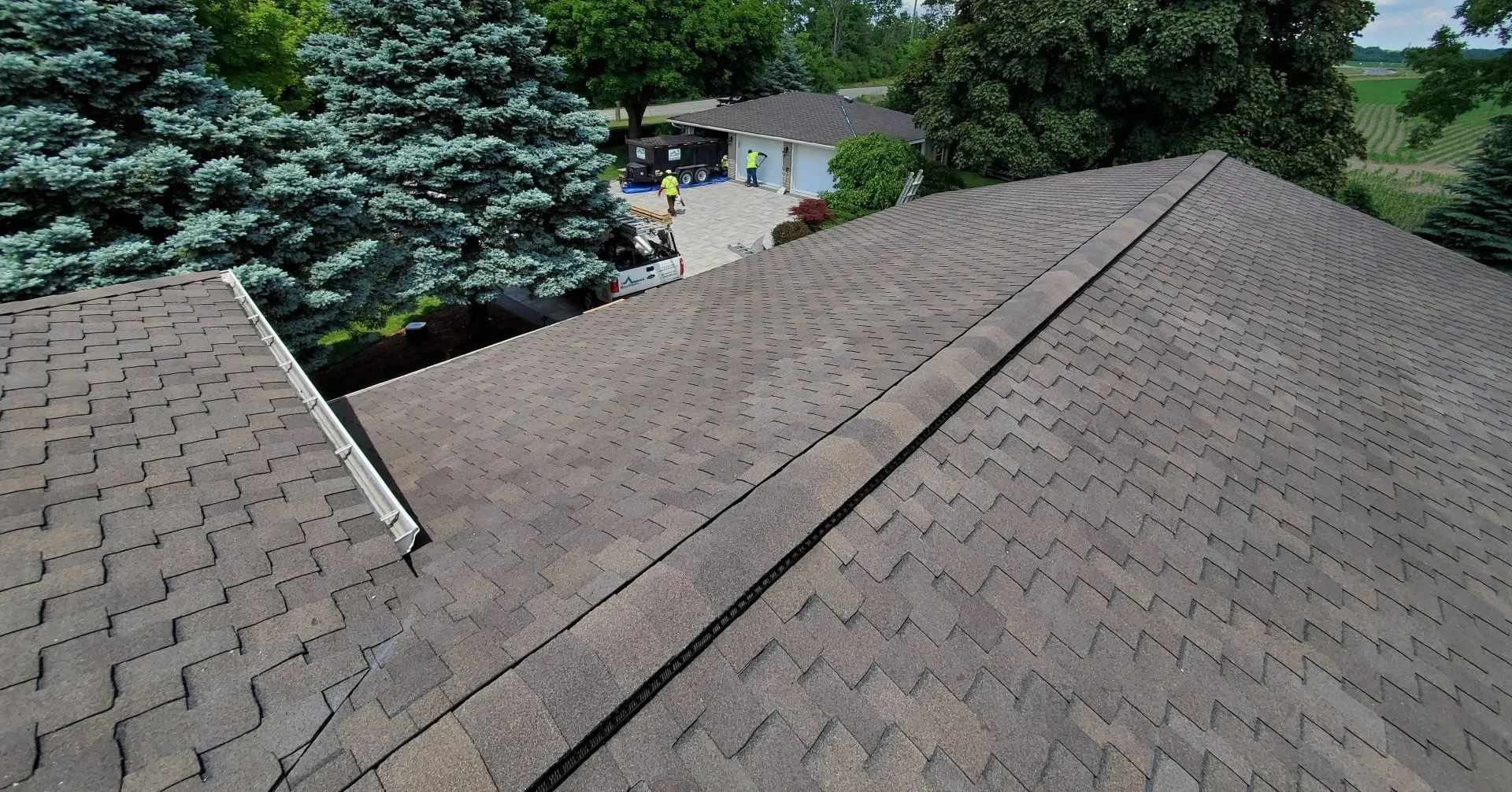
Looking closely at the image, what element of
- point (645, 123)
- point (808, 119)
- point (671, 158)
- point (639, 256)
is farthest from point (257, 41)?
point (645, 123)

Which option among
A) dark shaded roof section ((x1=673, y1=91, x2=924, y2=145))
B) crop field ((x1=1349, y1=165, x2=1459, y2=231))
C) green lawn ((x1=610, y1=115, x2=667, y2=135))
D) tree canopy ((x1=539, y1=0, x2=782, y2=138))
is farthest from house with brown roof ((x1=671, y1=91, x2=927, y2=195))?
crop field ((x1=1349, y1=165, x2=1459, y2=231))

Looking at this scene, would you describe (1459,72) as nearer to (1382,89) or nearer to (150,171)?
(150,171)

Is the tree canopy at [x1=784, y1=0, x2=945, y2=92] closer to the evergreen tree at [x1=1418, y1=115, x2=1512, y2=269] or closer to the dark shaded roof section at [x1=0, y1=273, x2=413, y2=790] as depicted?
the evergreen tree at [x1=1418, y1=115, x2=1512, y2=269]

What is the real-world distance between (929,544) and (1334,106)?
22.8 metres

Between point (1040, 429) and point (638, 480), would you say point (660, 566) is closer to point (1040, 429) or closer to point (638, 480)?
point (638, 480)

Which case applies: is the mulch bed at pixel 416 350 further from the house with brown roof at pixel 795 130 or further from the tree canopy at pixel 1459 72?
the tree canopy at pixel 1459 72

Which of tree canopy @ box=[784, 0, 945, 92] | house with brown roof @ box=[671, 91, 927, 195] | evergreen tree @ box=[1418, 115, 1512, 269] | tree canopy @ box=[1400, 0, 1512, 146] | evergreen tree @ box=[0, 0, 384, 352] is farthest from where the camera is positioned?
tree canopy @ box=[784, 0, 945, 92]

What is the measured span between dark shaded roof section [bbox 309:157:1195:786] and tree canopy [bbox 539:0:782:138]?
2352cm

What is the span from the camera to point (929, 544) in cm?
308

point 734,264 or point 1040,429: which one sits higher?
point 1040,429

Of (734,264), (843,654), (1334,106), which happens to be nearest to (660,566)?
(843,654)

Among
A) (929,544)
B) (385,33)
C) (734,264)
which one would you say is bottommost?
(734,264)

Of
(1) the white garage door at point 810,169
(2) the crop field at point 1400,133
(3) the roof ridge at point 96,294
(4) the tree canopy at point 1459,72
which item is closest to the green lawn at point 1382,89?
(2) the crop field at point 1400,133

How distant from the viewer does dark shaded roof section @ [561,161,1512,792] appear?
7.79 ft
